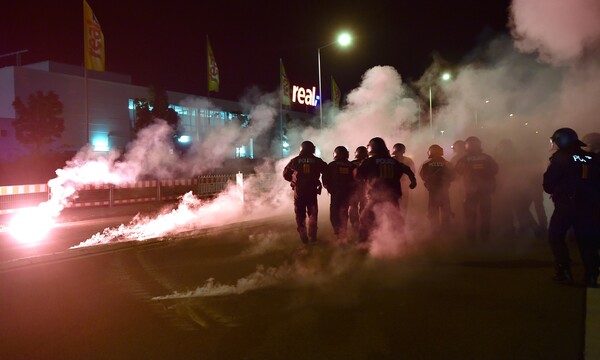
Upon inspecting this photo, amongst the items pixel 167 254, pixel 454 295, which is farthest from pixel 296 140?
pixel 454 295

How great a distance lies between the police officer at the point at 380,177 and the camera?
7.23 meters

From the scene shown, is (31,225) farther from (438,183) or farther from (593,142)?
(593,142)

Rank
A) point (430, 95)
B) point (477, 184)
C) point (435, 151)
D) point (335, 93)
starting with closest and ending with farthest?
point (477, 184)
point (435, 151)
point (430, 95)
point (335, 93)

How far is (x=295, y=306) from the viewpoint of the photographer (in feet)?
15.8

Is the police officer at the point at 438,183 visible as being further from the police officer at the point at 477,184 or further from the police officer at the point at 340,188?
the police officer at the point at 340,188

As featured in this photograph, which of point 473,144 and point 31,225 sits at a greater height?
point 473,144

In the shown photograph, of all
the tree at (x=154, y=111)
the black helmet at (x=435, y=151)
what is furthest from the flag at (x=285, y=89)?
the black helmet at (x=435, y=151)

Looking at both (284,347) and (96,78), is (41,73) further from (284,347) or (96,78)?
(284,347)

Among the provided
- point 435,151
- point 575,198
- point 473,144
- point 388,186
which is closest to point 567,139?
point 575,198

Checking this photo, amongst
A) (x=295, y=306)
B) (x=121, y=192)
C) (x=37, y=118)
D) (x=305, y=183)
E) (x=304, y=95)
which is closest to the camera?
(x=295, y=306)

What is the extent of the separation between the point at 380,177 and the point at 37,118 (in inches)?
1262

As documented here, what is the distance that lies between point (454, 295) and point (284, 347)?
208cm

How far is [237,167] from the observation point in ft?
85.6

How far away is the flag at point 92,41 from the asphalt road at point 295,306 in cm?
1483
